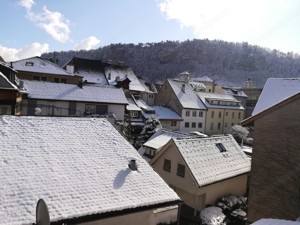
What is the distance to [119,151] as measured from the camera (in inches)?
525

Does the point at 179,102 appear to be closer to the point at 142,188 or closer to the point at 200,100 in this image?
the point at 200,100

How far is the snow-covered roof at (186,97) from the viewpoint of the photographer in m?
52.4

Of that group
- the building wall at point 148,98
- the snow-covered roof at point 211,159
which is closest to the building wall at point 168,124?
the building wall at point 148,98

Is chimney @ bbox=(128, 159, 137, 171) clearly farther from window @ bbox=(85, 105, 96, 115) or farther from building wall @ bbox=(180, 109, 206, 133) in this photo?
building wall @ bbox=(180, 109, 206, 133)

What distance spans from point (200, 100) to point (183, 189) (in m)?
34.7

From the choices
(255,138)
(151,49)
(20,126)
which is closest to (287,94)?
(255,138)

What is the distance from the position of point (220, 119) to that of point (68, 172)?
1927 inches

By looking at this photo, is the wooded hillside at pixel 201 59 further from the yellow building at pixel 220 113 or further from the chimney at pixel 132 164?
the chimney at pixel 132 164

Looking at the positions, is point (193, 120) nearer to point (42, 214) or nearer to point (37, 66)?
point (37, 66)

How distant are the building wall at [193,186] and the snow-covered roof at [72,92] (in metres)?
13.6

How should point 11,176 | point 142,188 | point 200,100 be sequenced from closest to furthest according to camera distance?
point 11,176 → point 142,188 → point 200,100

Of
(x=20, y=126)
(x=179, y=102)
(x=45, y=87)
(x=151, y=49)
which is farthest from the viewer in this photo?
(x=151, y=49)

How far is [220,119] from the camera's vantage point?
5709 cm

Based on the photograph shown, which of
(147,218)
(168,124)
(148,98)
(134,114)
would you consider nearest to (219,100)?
(168,124)
